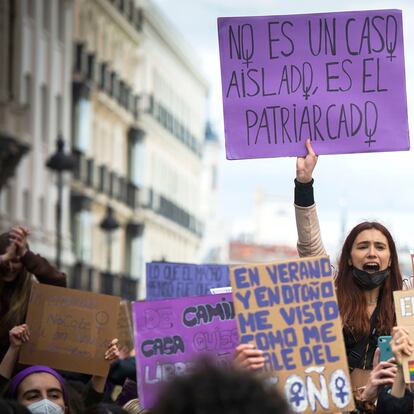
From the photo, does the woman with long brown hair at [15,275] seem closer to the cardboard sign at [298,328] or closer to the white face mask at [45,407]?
the white face mask at [45,407]

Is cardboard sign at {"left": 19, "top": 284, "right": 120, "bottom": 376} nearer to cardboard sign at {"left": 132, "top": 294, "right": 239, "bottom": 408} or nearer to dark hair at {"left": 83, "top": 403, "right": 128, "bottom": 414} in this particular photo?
cardboard sign at {"left": 132, "top": 294, "right": 239, "bottom": 408}

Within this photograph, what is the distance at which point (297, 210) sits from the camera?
25.0 ft

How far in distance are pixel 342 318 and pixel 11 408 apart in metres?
2.06

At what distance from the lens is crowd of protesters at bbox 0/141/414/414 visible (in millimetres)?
6746

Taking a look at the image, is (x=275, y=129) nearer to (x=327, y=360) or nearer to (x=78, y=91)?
(x=327, y=360)

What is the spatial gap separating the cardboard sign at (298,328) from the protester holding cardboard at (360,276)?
0.65 metres

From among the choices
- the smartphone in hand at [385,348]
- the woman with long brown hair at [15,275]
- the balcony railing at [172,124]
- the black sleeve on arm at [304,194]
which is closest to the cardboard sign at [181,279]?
the woman with long brown hair at [15,275]

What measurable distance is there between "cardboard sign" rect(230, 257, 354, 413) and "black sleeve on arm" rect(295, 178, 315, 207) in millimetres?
859

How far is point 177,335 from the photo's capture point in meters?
7.37

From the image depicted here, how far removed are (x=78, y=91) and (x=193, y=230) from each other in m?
30.8

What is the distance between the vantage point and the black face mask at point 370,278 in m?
7.47

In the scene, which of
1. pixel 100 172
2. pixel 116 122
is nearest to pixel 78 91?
pixel 100 172

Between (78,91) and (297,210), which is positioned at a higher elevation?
(78,91)

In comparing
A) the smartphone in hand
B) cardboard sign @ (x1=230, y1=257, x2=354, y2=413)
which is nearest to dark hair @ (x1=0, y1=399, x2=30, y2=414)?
cardboard sign @ (x1=230, y1=257, x2=354, y2=413)
